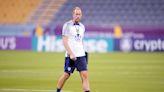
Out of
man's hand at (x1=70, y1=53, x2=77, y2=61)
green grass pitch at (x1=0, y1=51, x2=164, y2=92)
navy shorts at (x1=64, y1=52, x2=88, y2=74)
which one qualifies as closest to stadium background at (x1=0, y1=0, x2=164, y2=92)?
green grass pitch at (x1=0, y1=51, x2=164, y2=92)

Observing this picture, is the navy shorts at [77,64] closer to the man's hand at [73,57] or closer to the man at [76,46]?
the man at [76,46]

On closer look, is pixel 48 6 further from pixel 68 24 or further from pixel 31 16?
pixel 68 24

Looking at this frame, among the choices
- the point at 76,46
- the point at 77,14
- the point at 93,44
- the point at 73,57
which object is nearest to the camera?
the point at 77,14

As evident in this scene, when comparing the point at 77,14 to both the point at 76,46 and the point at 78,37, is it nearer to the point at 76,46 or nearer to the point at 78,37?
the point at 78,37

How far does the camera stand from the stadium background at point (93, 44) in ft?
60.7

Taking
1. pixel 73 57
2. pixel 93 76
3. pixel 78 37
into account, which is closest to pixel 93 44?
pixel 93 76

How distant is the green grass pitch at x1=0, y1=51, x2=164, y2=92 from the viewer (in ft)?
53.5

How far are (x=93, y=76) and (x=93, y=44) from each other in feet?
56.1

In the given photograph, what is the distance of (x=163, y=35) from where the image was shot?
3822 cm

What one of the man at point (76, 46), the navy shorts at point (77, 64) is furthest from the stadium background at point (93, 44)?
the man at point (76, 46)

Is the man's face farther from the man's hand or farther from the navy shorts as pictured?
the navy shorts

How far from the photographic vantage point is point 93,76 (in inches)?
816

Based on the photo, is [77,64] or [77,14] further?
[77,64]

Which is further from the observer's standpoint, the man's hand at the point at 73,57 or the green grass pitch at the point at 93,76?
the green grass pitch at the point at 93,76
